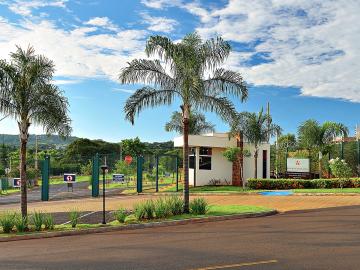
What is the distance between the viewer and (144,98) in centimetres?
1675

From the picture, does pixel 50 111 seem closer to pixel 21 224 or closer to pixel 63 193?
pixel 21 224

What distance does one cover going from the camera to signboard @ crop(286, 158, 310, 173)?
115 ft

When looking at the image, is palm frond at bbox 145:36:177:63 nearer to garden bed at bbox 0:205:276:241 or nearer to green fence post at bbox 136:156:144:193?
garden bed at bbox 0:205:276:241

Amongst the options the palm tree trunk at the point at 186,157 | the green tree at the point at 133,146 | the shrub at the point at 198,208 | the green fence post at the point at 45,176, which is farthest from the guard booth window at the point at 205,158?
the green tree at the point at 133,146

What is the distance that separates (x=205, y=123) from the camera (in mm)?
42500

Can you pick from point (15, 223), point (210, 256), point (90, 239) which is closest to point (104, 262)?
point (210, 256)

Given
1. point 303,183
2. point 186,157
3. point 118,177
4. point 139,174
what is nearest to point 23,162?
point 186,157

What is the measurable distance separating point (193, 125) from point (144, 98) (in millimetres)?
24954

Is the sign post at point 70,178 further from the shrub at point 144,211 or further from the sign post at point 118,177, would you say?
the shrub at point 144,211

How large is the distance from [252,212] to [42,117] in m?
8.28

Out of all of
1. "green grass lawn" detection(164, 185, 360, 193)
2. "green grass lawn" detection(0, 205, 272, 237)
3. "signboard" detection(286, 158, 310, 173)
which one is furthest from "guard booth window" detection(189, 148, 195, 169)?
"green grass lawn" detection(0, 205, 272, 237)

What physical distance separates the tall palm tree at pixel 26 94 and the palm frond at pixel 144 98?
242 centimetres

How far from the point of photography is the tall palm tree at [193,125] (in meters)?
40.7

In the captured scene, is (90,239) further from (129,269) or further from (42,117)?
(42,117)
